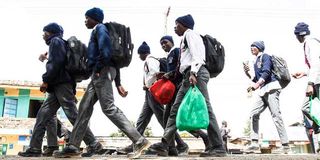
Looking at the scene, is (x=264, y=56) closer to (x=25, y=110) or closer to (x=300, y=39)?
(x=300, y=39)

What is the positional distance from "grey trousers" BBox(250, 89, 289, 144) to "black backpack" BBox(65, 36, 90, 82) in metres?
3.22

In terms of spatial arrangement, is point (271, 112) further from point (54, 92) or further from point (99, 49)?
point (54, 92)

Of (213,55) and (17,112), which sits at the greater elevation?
(17,112)

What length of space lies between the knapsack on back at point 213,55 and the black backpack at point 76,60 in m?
1.59

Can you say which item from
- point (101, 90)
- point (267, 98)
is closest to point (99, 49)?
point (101, 90)

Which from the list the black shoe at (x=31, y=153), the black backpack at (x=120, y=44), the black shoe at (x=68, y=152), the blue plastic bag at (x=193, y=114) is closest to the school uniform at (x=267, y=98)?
the blue plastic bag at (x=193, y=114)

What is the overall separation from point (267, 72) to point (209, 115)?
7.47ft

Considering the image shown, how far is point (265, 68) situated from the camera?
6.37m

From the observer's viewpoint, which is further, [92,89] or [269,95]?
[269,95]

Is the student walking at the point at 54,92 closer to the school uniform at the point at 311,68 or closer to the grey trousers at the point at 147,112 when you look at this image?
the grey trousers at the point at 147,112

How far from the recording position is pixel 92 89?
14.6ft

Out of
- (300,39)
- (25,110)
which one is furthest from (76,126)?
(25,110)

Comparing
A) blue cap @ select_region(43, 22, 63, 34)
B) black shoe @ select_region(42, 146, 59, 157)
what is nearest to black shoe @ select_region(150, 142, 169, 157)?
black shoe @ select_region(42, 146, 59, 157)

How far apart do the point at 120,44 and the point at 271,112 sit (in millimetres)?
3280
